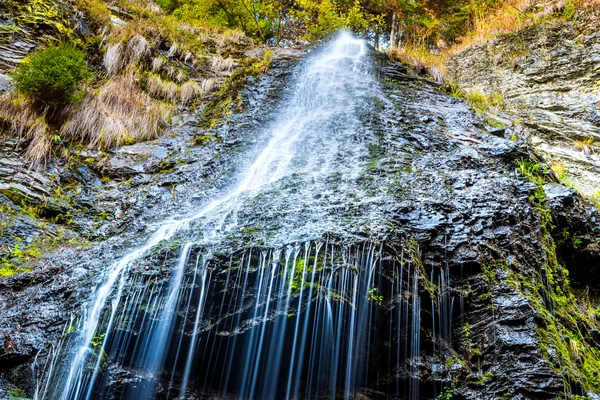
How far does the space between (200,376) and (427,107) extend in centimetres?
566

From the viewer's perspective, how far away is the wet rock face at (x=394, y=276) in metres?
3.16

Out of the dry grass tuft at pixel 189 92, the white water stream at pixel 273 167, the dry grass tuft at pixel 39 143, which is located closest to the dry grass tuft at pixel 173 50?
the dry grass tuft at pixel 189 92

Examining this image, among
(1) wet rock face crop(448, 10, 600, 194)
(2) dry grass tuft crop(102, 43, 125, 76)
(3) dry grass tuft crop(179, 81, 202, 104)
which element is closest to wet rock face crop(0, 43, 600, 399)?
(1) wet rock face crop(448, 10, 600, 194)

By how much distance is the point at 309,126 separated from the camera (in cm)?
674

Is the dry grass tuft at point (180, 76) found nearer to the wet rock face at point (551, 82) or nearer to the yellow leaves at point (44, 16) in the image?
the yellow leaves at point (44, 16)

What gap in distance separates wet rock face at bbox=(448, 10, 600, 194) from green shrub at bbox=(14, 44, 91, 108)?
7400 mm

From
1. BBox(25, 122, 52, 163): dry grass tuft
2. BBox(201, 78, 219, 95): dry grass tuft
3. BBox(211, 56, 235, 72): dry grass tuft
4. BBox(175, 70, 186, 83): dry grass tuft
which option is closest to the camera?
BBox(25, 122, 52, 163): dry grass tuft

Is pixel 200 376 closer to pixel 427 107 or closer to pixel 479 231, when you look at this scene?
pixel 479 231

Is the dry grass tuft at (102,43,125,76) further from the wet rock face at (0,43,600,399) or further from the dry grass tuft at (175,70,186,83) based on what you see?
the wet rock face at (0,43,600,399)

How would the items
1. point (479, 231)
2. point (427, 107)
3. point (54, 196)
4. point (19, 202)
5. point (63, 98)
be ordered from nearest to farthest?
→ point (479, 231) < point (19, 202) < point (54, 196) < point (63, 98) < point (427, 107)

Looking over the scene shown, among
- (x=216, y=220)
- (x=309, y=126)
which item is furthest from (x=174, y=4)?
(x=216, y=220)

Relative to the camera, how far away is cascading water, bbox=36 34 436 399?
10.5 ft

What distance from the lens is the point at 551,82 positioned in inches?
337

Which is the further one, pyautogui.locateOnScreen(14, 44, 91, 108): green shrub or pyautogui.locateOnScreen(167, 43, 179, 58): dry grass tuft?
pyautogui.locateOnScreen(167, 43, 179, 58): dry grass tuft
